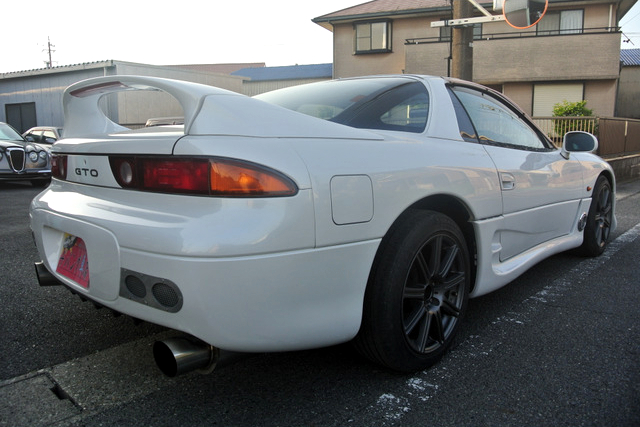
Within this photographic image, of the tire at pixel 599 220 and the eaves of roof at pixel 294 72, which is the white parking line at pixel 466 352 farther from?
the eaves of roof at pixel 294 72

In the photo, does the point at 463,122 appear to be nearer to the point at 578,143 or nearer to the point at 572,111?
the point at 578,143

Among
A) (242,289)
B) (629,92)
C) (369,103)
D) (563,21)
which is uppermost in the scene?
(563,21)

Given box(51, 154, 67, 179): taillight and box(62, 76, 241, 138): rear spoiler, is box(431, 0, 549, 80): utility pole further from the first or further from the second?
box(51, 154, 67, 179): taillight

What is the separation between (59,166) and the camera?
239 centimetres

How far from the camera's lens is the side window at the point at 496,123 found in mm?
2947

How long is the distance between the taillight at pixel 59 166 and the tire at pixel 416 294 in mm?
1430

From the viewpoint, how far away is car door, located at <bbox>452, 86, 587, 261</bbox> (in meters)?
2.87

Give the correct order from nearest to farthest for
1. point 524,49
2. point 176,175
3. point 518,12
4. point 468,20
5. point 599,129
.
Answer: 1. point 176,175
2. point 468,20
3. point 518,12
4. point 599,129
5. point 524,49

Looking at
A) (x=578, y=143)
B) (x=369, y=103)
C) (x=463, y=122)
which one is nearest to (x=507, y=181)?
(x=463, y=122)

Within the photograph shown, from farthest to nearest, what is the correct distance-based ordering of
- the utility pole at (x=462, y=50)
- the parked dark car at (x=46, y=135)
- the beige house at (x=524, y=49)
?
the beige house at (x=524, y=49) < the parked dark car at (x=46, y=135) < the utility pole at (x=462, y=50)

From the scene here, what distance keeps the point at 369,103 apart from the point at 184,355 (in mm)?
1436

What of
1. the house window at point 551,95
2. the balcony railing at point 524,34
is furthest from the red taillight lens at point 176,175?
the house window at point 551,95

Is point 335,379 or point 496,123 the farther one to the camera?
point 496,123

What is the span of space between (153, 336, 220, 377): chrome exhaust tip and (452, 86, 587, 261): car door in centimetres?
169
